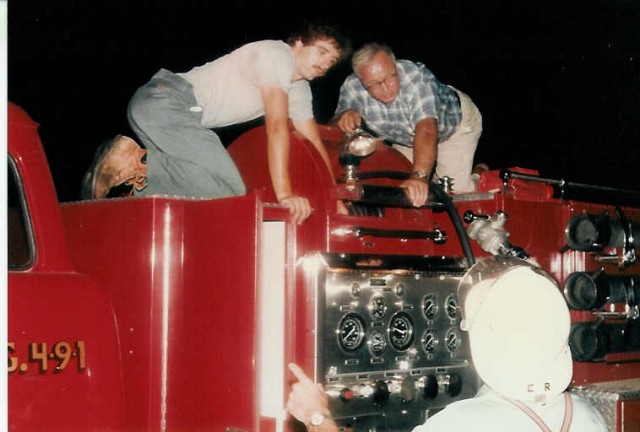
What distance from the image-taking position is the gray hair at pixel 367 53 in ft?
17.0

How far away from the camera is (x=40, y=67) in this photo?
39.0ft

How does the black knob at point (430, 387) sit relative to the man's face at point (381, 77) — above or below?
below

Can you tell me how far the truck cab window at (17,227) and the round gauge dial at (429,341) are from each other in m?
2.11

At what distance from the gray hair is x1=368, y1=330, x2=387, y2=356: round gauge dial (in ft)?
6.56

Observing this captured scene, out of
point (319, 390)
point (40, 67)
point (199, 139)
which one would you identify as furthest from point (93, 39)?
point (319, 390)

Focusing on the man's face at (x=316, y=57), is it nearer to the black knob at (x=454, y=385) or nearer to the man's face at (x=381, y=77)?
the man's face at (x=381, y=77)

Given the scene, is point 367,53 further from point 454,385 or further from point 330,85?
point 330,85

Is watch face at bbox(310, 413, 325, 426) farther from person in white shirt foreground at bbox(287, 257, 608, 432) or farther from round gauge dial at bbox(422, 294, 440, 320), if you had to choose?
round gauge dial at bbox(422, 294, 440, 320)

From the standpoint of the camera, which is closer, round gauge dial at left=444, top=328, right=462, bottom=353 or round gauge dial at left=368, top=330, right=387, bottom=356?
round gauge dial at left=368, top=330, right=387, bottom=356

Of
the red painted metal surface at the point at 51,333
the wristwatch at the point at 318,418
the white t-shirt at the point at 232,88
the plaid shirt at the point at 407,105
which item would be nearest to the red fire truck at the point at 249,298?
the red painted metal surface at the point at 51,333

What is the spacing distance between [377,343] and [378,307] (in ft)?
0.61

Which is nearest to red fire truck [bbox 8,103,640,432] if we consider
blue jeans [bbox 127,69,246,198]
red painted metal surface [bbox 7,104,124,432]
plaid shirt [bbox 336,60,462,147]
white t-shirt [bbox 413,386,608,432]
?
red painted metal surface [bbox 7,104,124,432]

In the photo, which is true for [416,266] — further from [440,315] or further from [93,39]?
[93,39]

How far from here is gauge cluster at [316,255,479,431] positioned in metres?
3.84
